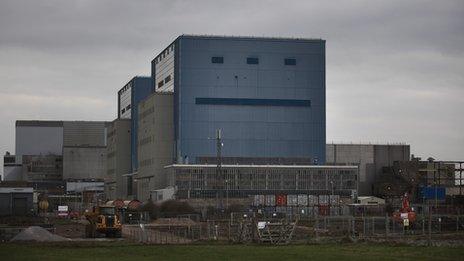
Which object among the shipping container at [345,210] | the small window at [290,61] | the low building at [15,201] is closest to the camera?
the low building at [15,201]

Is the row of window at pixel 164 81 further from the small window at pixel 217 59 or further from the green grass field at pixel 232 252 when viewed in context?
the green grass field at pixel 232 252

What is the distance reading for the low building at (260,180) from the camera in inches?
6531

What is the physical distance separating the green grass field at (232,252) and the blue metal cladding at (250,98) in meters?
112

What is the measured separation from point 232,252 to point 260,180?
385 ft

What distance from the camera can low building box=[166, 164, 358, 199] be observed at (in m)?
166

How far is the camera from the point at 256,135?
175m

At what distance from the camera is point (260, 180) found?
169 m

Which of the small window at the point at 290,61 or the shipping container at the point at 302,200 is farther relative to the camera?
the small window at the point at 290,61

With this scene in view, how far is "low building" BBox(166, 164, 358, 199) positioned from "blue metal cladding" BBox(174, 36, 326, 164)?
5857mm

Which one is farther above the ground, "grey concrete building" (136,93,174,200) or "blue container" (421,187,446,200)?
"grey concrete building" (136,93,174,200)

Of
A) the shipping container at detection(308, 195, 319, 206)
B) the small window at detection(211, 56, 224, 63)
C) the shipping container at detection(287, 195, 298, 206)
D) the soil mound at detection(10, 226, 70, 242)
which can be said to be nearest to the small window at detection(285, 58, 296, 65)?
the small window at detection(211, 56, 224, 63)

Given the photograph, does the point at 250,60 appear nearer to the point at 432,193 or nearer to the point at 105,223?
the point at 432,193

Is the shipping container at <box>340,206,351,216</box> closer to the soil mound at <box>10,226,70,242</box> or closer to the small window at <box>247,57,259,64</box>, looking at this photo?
the small window at <box>247,57,259,64</box>

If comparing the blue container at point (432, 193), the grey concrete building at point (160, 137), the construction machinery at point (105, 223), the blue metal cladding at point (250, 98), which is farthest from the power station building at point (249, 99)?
the construction machinery at point (105, 223)
